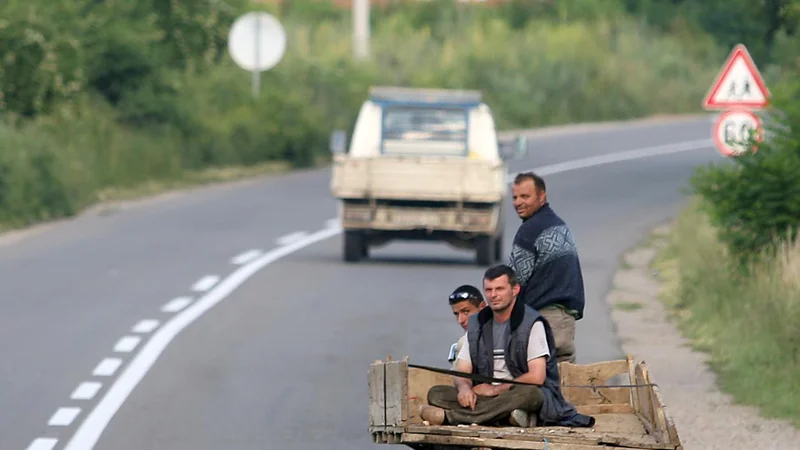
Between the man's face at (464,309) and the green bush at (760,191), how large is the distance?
897 centimetres

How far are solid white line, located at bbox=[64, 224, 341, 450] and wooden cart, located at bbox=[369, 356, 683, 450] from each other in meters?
2.90

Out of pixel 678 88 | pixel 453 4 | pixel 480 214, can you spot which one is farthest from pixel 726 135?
pixel 453 4

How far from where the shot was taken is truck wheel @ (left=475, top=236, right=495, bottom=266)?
77.9 ft

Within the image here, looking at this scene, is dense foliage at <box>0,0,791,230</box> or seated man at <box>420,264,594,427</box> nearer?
seated man at <box>420,264,594,427</box>

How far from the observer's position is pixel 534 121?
58969 mm

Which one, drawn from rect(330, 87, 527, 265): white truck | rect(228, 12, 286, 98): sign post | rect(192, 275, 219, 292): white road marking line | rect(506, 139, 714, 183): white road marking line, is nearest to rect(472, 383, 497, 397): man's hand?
rect(192, 275, 219, 292): white road marking line

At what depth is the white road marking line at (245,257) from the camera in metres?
24.0

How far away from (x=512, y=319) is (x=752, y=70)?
15.8 meters

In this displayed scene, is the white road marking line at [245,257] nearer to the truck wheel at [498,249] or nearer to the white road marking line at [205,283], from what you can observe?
the white road marking line at [205,283]

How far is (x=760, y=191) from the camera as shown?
18922mm

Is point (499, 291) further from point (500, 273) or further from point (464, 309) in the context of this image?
point (464, 309)

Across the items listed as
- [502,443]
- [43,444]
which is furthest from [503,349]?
[43,444]

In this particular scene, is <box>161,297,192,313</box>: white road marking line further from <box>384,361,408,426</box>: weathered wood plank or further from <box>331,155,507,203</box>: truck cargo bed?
<box>384,361,408,426</box>: weathered wood plank

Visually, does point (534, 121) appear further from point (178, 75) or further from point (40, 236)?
point (40, 236)
